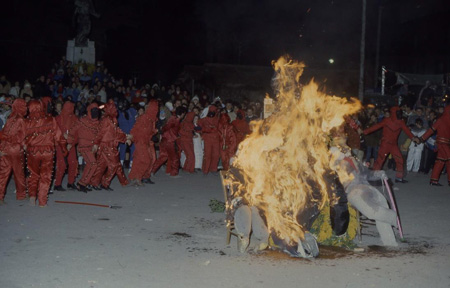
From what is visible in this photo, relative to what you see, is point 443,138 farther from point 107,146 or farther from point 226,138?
point 107,146

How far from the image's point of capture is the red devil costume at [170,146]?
44.4 ft

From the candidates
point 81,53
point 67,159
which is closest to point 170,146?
point 67,159

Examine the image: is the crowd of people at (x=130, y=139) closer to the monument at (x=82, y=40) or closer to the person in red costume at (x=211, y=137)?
the person in red costume at (x=211, y=137)

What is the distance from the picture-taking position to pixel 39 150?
9516 millimetres

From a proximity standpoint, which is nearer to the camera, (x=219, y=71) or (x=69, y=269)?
(x=69, y=269)

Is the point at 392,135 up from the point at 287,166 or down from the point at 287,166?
up

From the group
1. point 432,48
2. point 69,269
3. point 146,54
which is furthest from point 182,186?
point 432,48

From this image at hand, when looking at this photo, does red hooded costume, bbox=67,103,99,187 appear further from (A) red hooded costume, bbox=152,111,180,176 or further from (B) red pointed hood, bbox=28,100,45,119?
(A) red hooded costume, bbox=152,111,180,176

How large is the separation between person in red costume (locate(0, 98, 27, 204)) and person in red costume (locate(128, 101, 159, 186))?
9.15ft

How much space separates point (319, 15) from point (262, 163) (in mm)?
8466

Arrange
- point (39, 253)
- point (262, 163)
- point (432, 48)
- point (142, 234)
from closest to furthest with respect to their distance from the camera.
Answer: point (39, 253)
point (262, 163)
point (142, 234)
point (432, 48)

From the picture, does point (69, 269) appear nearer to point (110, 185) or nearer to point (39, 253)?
point (39, 253)

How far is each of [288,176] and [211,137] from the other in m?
7.56

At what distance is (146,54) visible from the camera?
105 ft
